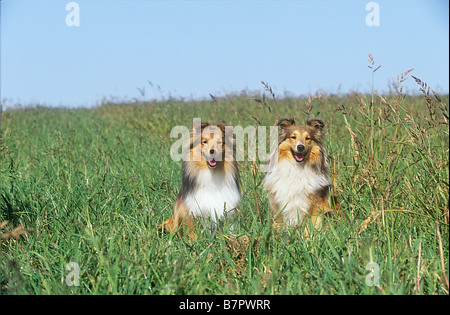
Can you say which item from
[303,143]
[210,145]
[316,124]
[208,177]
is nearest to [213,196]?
[208,177]

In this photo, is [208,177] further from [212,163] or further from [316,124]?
[316,124]

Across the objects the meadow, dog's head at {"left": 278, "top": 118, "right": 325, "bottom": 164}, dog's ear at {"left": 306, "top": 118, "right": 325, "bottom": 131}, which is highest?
dog's ear at {"left": 306, "top": 118, "right": 325, "bottom": 131}

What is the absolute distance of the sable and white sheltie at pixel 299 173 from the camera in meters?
4.72

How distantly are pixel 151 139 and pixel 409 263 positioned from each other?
21.4 feet

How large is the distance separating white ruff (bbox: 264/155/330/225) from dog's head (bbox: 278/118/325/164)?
0.08 m

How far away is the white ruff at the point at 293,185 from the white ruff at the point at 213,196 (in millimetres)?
473

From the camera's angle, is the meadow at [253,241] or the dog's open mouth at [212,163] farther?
the dog's open mouth at [212,163]

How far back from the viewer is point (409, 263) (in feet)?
9.66

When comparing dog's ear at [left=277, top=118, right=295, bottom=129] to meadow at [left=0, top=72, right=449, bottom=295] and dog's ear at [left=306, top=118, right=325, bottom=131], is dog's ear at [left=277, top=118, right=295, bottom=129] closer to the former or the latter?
dog's ear at [left=306, top=118, right=325, bottom=131]

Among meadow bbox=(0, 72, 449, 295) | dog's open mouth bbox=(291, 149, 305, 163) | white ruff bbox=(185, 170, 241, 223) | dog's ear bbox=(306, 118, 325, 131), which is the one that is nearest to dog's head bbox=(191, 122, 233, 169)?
white ruff bbox=(185, 170, 241, 223)

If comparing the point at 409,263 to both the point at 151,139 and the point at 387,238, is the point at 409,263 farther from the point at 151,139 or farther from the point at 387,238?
the point at 151,139

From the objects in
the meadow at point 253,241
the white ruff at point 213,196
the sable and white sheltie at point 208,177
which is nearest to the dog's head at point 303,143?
the meadow at point 253,241

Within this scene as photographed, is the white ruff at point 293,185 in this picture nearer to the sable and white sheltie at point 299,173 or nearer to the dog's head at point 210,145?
the sable and white sheltie at point 299,173

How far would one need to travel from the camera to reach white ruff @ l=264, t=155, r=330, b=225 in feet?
15.5
